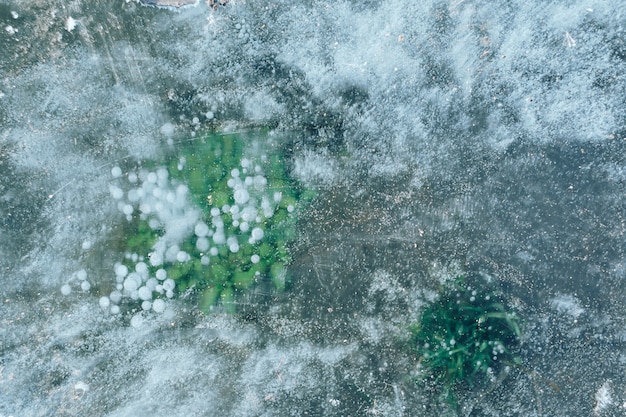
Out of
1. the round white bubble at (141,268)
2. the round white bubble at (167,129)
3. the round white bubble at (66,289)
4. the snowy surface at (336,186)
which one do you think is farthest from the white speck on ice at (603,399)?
the round white bubble at (66,289)

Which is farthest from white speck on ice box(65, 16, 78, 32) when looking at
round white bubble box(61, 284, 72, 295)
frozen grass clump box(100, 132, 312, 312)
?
round white bubble box(61, 284, 72, 295)

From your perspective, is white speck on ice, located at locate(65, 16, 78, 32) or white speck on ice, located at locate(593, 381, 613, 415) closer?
white speck on ice, located at locate(65, 16, 78, 32)

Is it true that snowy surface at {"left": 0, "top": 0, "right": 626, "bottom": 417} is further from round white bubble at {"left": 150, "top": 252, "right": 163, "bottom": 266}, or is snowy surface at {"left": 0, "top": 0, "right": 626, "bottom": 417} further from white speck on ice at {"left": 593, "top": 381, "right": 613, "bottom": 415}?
round white bubble at {"left": 150, "top": 252, "right": 163, "bottom": 266}

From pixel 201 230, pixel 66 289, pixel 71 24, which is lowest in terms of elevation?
pixel 66 289

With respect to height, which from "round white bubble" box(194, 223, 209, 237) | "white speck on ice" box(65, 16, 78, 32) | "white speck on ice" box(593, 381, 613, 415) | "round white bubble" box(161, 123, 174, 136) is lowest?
"white speck on ice" box(593, 381, 613, 415)

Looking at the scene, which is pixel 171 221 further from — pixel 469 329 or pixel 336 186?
pixel 469 329

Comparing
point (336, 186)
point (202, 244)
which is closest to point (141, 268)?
point (202, 244)
